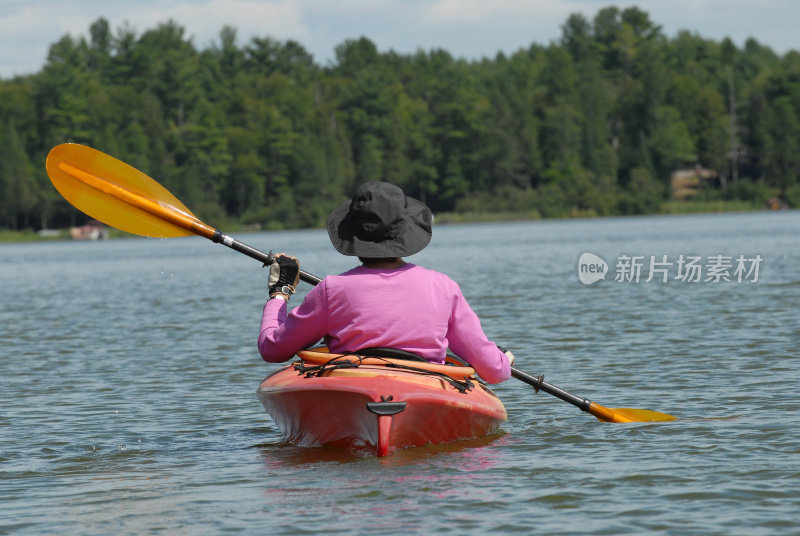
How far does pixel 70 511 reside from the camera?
24.7 ft

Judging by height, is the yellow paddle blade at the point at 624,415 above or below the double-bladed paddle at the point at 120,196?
below

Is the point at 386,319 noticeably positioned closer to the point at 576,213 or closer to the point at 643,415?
the point at 643,415

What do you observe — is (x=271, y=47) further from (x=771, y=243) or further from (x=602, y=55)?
(x=771, y=243)

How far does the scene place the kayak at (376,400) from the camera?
8.08 m

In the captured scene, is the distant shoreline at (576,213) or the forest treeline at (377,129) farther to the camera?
the forest treeline at (377,129)

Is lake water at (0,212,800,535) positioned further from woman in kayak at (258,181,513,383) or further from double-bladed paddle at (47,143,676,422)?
double-bladed paddle at (47,143,676,422)

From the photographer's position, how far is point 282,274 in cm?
878

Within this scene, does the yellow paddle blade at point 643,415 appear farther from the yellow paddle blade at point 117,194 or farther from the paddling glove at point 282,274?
the yellow paddle blade at point 117,194

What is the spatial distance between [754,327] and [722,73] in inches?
4764

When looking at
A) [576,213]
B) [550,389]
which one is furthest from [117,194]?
[576,213]

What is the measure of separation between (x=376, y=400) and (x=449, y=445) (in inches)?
46.4

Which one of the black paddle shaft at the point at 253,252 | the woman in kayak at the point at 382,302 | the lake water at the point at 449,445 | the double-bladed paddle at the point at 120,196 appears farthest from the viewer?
the double-bladed paddle at the point at 120,196

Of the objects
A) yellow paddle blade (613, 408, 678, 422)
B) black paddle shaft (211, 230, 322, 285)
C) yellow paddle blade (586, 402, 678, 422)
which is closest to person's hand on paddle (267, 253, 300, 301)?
black paddle shaft (211, 230, 322, 285)

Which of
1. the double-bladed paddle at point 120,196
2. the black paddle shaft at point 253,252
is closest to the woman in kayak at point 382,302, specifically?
the black paddle shaft at point 253,252
